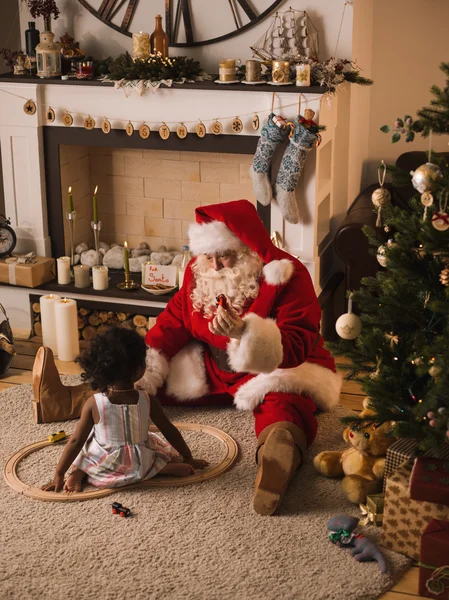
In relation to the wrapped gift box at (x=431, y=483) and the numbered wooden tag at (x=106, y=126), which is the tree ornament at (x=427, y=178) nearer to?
the wrapped gift box at (x=431, y=483)

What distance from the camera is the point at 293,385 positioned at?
137 inches

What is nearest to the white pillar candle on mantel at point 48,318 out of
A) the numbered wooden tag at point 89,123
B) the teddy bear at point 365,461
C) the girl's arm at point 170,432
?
the numbered wooden tag at point 89,123

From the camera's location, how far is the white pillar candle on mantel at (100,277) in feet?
15.0

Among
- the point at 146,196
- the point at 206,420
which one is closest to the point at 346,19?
the point at 146,196

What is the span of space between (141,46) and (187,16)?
0.94 feet

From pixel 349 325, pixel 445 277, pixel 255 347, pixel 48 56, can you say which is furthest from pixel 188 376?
pixel 48 56

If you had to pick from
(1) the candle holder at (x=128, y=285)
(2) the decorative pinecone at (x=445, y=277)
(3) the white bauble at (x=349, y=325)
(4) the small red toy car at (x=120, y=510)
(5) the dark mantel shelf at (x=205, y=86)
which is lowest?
(4) the small red toy car at (x=120, y=510)

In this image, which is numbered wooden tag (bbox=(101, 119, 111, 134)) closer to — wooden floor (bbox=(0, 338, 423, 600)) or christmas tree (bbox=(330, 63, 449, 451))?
wooden floor (bbox=(0, 338, 423, 600))

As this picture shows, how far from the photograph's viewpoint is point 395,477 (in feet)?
9.21

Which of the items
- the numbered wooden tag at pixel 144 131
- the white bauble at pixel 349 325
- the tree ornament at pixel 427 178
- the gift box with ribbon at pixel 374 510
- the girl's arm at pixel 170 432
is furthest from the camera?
the numbered wooden tag at pixel 144 131

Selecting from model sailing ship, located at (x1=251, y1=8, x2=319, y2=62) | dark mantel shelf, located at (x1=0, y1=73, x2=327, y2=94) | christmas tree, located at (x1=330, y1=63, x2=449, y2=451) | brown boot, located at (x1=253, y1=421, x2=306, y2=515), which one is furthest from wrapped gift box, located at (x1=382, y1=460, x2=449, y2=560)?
model sailing ship, located at (x1=251, y1=8, x2=319, y2=62)

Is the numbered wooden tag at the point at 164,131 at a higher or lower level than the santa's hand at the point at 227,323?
higher

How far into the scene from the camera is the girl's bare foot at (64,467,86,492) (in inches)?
124

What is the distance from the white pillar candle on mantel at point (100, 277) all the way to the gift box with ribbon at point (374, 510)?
2.08 meters
